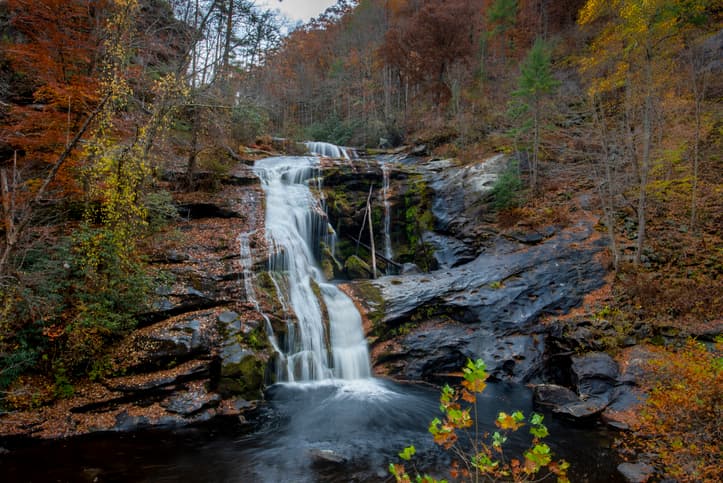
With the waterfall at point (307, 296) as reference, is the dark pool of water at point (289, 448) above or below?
below

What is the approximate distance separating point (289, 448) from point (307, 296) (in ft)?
18.3

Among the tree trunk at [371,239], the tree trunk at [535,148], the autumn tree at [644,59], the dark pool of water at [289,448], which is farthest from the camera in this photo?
the tree trunk at [535,148]

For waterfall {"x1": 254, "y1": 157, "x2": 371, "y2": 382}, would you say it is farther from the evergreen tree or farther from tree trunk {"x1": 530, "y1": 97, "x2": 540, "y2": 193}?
the evergreen tree

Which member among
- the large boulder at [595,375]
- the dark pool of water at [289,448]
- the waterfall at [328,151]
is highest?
the waterfall at [328,151]

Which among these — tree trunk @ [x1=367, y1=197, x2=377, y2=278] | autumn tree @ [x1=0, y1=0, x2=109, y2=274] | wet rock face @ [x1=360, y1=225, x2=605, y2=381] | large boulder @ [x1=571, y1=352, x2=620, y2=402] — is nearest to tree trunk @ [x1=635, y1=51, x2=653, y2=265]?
wet rock face @ [x1=360, y1=225, x2=605, y2=381]

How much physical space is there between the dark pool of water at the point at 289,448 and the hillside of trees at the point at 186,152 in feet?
4.93

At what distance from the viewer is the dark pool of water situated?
6.21m

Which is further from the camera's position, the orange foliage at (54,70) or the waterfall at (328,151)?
the waterfall at (328,151)

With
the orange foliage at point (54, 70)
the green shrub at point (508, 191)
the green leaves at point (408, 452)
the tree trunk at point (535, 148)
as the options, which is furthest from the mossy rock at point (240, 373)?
the tree trunk at point (535, 148)

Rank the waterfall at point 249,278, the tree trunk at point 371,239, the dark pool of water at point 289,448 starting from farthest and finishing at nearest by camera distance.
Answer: the tree trunk at point 371,239 < the waterfall at point 249,278 < the dark pool of water at point 289,448

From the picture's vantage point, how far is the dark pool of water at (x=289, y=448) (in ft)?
20.4

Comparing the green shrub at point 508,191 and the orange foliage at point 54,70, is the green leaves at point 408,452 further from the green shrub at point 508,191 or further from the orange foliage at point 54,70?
the green shrub at point 508,191

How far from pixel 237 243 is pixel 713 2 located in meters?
20.9

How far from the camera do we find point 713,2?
14.8 m
